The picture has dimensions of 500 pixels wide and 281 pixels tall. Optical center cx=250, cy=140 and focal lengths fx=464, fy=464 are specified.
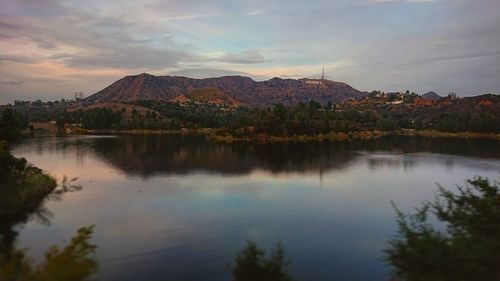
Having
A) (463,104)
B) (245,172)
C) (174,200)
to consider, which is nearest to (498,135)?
(463,104)

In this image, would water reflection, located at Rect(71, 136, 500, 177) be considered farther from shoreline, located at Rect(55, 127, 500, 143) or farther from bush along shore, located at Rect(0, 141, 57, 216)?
shoreline, located at Rect(55, 127, 500, 143)

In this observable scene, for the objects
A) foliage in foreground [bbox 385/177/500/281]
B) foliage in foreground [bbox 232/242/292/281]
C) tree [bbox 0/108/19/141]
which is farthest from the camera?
tree [bbox 0/108/19/141]

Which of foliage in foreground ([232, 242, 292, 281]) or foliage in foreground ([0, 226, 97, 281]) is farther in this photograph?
foliage in foreground ([232, 242, 292, 281])

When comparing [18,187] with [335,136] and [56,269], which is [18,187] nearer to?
[56,269]

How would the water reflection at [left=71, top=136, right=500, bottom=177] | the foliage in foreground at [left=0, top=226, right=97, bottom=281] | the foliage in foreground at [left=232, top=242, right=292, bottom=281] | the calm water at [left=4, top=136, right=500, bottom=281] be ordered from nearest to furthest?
the foliage in foreground at [left=0, top=226, right=97, bottom=281] → the foliage in foreground at [left=232, top=242, right=292, bottom=281] → the calm water at [left=4, top=136, right=500, bottom=281] → the water reflection at [left=71, top=136, right=500, bottom=177]

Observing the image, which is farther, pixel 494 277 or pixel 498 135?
pixel 498 135

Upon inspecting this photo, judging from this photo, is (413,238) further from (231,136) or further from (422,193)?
(231,136)

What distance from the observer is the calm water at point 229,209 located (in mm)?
21016

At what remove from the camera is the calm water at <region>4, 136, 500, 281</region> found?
21016 mm

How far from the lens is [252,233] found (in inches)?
1016

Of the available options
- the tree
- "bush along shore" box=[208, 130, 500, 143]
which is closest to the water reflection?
the tree

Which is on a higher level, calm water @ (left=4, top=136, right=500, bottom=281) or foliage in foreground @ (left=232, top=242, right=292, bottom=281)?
foliage in foreground @ (left=232, top=242, right=292, bottom=281)

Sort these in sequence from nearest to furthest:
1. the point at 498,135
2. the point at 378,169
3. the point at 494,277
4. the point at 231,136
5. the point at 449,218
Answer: the point at 494,277
the point at 449,218
the point at 378,169
the point at 231,136
the point at 498,135

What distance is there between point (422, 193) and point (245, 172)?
65.4 ft
